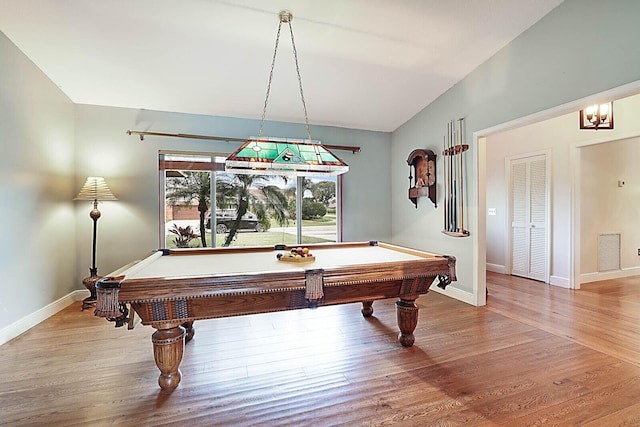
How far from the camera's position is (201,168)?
4332mm

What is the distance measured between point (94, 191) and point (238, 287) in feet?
9.48

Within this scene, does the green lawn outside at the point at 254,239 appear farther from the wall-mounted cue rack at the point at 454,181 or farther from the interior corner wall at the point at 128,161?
the wall-mounted cue rack at the point at 454,181

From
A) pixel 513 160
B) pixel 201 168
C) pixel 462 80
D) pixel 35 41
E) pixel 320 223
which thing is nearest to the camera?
pixel 35 41

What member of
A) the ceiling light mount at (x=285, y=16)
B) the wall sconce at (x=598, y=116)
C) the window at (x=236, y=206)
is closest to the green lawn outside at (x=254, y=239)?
the window at (x=236, y=206)

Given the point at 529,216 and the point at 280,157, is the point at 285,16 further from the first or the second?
the point at 529,216

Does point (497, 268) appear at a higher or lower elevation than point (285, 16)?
lower

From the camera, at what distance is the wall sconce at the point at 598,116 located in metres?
3.66

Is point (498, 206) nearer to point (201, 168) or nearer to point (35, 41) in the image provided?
point (201, 168)

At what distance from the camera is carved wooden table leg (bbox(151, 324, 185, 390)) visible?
1.94 meters

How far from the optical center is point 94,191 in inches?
142

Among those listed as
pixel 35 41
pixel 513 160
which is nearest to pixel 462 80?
pixel 513 160

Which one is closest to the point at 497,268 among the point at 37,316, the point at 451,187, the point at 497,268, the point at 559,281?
the point at 497,268

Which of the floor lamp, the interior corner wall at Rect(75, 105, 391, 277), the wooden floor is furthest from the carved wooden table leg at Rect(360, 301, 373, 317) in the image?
the floor lamp

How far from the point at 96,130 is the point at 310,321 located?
364cm
